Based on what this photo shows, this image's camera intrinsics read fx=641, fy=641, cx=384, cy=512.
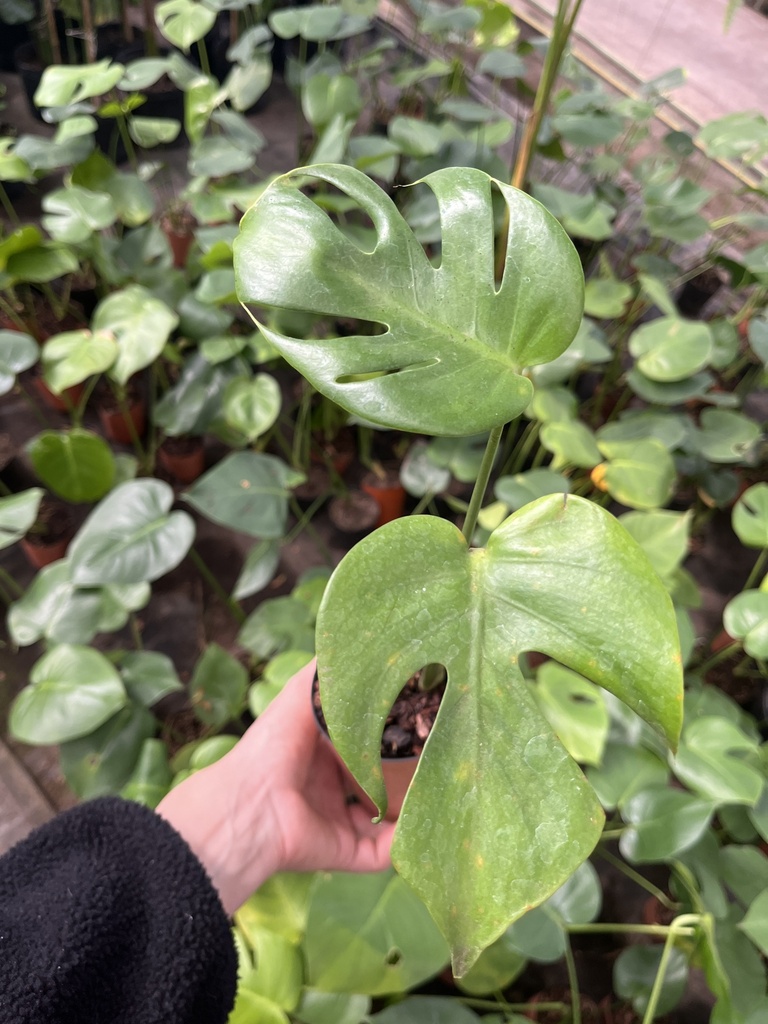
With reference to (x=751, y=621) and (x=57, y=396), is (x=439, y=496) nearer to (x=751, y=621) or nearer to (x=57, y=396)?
(x=751, y=621)

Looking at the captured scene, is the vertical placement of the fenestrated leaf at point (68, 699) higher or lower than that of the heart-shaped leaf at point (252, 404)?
lower

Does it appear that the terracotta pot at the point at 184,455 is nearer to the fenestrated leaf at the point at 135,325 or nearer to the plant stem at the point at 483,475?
the fenestrated leaf at the point at 135,325

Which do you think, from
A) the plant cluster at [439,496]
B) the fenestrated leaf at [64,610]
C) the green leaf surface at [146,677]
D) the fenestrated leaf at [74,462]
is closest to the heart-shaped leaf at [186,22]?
the plant cluster at [439,496]

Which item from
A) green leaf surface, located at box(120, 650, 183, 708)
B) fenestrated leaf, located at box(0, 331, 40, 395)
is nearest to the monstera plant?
green leaf surface, located at box(120, 650, 183, 708)

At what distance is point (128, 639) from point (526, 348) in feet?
4.13

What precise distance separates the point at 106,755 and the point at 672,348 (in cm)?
123

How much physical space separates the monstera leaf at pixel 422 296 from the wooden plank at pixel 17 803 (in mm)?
1130

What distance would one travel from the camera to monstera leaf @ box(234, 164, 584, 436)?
357 millimetres

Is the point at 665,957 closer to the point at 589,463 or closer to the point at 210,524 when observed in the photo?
the point at 589,463

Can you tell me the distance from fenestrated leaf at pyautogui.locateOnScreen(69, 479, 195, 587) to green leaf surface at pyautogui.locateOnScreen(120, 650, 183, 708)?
15 centimetres

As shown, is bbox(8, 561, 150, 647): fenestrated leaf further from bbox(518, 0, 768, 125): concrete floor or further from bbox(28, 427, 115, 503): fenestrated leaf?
bbox(518, 0, 768, 125): concrete floor

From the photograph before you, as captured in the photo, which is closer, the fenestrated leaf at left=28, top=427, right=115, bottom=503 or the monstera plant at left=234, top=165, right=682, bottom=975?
the monstera plant at left=234, top=165, right=682, bottom=975

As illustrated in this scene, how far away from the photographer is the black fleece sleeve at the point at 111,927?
1.60 ft

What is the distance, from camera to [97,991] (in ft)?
1.65
